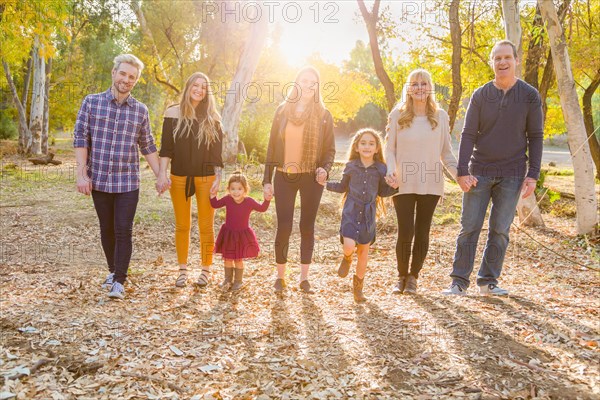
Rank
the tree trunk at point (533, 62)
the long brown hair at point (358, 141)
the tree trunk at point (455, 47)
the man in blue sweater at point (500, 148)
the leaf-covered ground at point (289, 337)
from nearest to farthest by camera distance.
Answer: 1. the leaf-covered ground at point (289, 337)
2. the man in blue sweater at point (500, 148)
3. the long brown hair at point (358, 141)
4. the tree trunk at point (455, 47)
5. the tree trunk at point (533, 62)

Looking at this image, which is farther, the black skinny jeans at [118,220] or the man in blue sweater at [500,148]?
the black skinny jeans at [118,220]

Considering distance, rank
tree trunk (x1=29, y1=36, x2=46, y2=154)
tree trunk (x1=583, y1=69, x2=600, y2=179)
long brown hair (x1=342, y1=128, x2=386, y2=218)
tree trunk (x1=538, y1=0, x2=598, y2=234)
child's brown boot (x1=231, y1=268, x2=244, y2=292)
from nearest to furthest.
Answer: long brown hair (x1=342, y1=128, x2=386, y2=218)
child's brown boot (x1=231, y1=268, x2=244, y2=292)
tree trunk (x1=538, y1=0, x2=598, y2=234)
tree trunk (x1=583, y1=69, x2=600, y2=179)
tree trunk (x1=29, y1=36, x2=46, y2=154)

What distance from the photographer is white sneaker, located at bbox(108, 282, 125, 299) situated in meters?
4.60

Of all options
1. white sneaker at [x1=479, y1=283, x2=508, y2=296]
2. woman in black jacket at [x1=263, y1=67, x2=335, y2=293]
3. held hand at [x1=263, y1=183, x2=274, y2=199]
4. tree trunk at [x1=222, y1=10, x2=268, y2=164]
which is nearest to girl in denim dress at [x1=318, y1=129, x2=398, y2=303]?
woman in black jacket at [x1=263, y1=67, x2=335, y2=293]

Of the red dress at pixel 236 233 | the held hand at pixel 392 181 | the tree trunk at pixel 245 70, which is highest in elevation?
the tree trunk at pixel 245 70

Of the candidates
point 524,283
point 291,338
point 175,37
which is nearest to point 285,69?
point 175,37

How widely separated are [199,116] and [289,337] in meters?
2.33

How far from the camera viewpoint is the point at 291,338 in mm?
3854

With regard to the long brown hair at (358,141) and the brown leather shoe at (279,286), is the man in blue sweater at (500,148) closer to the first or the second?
the long brown hair at (358,141)

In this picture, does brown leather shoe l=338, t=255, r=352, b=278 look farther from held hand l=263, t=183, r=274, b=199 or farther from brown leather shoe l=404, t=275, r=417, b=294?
held hand l=263, t=183, r=274, b=199

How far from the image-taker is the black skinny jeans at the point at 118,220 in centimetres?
469

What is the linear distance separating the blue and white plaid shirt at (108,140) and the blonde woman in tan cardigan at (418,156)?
7.87ft

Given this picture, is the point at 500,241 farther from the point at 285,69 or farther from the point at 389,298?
the point at 285,69

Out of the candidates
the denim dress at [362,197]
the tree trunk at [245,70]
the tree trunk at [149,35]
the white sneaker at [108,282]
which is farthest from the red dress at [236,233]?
the tree trunk at [149,35]
